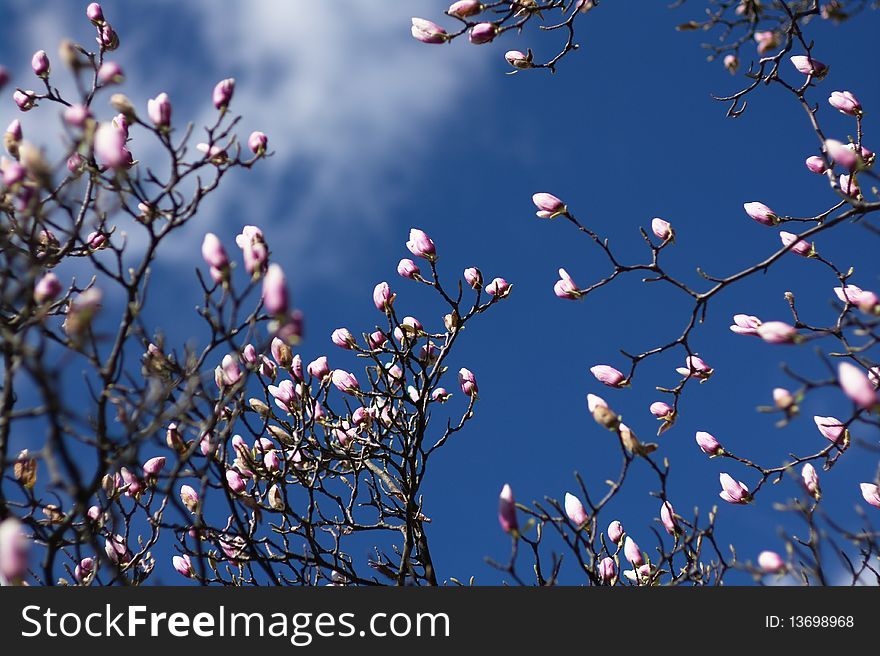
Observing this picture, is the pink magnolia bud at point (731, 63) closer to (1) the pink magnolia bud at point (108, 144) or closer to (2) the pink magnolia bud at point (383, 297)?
(2) the pink magnolia bud at point (383, 297)

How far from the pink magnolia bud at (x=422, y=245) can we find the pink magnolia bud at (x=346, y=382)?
39.6 inches

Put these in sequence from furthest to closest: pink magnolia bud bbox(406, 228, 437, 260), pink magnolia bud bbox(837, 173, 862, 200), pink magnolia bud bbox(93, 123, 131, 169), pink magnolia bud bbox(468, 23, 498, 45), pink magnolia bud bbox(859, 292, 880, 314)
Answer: pink magnolia bud bbox(406, 228, 437, 260) < pink magnolia bud bbox(468, 23, 498, 45) < pink magnolia bud bbox(837, 173, 862, 200) < pink magnolia bud bbox(859, 292, 880, 314) < pink magnolia bud bbox(93, 123, 131, 169)

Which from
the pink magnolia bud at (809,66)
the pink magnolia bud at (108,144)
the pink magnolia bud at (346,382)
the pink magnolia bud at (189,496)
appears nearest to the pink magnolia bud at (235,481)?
the pink magnolia bud at (189,496)

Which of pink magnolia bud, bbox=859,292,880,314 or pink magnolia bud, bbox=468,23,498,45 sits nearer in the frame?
pink magnolia bud, bbox=859,292,880,314

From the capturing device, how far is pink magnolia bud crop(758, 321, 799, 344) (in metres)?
3.07

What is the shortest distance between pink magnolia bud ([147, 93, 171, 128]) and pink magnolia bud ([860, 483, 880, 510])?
13.2 feet

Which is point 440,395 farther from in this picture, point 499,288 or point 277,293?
point 277,293

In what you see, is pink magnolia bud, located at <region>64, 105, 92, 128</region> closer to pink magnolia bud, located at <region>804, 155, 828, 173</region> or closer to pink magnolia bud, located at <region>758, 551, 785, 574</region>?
pink magnolia bud, located at <region>758, 551, 785, 574</region>

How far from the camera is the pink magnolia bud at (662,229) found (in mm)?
4359

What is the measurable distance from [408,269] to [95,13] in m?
2.53

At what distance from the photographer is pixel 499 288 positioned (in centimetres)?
537

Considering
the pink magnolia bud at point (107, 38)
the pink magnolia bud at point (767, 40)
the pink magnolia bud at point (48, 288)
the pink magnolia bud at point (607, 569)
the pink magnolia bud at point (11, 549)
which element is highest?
the pink magnolia bud at point (107, 38)

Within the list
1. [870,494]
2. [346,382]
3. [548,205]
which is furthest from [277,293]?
[870,494]

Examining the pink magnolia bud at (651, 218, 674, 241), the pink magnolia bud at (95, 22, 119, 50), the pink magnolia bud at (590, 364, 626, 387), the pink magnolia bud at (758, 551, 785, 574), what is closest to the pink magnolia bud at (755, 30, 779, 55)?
the pink magnolia bud at (651, 218, 674, 241)
